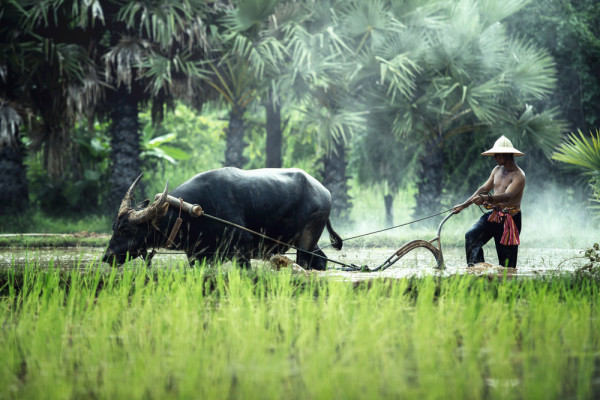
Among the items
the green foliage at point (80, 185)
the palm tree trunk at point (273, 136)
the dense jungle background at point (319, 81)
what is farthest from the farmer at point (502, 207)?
the green foliage at point (80, 185)

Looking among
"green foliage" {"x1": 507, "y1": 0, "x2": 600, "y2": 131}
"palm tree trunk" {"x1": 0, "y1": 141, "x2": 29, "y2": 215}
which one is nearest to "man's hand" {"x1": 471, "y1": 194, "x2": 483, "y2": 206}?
"palm tree trunk" {"x1": 0, "y1": 141, "x2": 29, "y2": 215}

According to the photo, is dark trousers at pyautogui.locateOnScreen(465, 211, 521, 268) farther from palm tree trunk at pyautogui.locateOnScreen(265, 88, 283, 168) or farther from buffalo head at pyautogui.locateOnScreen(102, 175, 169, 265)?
palm tree trunk at pyautogui.locateOnScreen(265, 88, 283, 168)

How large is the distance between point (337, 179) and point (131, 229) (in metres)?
9.59

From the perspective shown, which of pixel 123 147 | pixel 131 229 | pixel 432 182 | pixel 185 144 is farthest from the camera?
pixel 185 144

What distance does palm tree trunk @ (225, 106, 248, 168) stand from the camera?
1540cm

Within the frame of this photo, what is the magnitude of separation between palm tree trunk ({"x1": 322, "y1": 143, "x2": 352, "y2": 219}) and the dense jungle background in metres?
0.03

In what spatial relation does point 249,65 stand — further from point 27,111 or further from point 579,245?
point 579,245

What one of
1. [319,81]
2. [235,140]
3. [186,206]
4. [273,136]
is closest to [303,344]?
[186,206]

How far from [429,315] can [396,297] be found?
79 centimetres

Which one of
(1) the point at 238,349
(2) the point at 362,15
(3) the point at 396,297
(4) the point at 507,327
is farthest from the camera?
(2) the point at 362,15

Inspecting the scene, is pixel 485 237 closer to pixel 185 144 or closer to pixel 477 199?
pixel 477 199

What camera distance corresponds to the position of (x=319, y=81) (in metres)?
14.3

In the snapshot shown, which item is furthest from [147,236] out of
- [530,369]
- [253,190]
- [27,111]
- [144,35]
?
[144,35]

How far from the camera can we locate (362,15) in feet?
47.5
